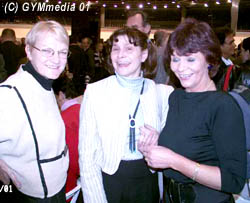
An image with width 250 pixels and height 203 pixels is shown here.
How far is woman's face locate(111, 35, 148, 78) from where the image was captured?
1.53 meters

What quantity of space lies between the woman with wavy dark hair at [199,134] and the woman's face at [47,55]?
0.63 m

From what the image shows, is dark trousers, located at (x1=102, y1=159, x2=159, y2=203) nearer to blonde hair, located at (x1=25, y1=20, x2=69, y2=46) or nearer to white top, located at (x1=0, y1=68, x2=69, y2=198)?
white top, located at (x1=0, y1=68, x2=69, y2=198)

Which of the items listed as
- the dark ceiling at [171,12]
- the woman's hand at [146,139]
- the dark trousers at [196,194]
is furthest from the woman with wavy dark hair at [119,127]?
the dark ceiling at [171,12]

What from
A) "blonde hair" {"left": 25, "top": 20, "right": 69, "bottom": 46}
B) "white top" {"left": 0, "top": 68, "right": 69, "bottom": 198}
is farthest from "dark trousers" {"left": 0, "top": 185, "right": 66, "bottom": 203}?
"blonde hair" {"left": 25, "top": 20, "right": 69, "bottom": 46}

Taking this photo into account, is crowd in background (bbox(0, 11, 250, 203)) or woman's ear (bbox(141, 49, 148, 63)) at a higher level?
woman's ear (bbox(141, 49, 148, 63))

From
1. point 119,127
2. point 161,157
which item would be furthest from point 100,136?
point 161,157

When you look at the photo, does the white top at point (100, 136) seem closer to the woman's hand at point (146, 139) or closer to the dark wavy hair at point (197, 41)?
the woman's hand at point (146, 139)

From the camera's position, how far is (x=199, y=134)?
1.19 m

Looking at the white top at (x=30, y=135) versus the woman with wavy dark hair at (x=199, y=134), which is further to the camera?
the white top at (x=30, y=135)

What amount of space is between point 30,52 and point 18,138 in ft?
1.67

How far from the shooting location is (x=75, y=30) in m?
7.34

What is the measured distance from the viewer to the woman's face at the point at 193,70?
122cm

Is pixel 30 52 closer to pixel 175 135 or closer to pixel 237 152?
pixel 175 135

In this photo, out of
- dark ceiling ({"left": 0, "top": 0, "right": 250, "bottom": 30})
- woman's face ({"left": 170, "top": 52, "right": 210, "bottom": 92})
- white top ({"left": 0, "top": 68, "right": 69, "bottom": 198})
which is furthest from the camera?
dark ceiling ({"left": 0, "top": 0, "right": 250, "bottom": 30})
